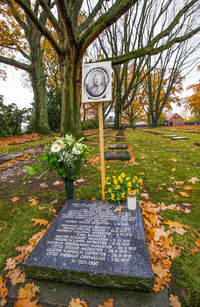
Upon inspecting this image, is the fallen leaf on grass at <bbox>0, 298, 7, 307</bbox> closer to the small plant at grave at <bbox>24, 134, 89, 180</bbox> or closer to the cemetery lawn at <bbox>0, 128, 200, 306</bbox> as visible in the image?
the cemetery lawn at <bbox>0, 128, 200, 306</bbox>

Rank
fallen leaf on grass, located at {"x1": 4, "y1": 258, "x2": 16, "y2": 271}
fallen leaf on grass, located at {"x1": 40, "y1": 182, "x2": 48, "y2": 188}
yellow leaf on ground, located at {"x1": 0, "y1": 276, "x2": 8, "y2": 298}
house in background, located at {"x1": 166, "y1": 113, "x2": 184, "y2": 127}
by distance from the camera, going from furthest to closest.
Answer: house in background, located at {"x1": 166, "y1": 113, "x2": 184, "y2": 127} → fallen leaf on grass, located at {"x1": 40, "y1": 182, "x2": 48, "y2": 188} → fallen leaf on grass, located at {"x1": 4, "y1": 258, "x2": 16, "y2": 271} → yellow leaf on ground, located at {"x1": 0, "y1": 276, "x2": 8, "y2": 298}

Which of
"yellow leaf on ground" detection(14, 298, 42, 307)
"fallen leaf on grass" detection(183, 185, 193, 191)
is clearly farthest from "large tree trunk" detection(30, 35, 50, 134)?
"yellow leaf on ground" detection(14, 298, 42, 307)

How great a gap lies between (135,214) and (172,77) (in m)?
22.4

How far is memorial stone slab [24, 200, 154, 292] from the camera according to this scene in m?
1.36

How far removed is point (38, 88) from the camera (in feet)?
38.7

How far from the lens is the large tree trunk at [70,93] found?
246 inches

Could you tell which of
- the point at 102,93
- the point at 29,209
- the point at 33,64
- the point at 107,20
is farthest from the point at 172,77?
the point at 29,209

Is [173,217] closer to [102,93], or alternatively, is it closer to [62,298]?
[62,298]

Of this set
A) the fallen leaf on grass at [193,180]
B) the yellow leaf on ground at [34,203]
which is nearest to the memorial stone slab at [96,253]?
the yellow leaf on ground at [34,203]

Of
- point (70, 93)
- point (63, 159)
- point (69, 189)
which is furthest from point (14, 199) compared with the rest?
point (70, 93)

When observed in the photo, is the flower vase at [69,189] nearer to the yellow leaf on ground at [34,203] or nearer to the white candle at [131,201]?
the yellow leaf on ground at [34,203]

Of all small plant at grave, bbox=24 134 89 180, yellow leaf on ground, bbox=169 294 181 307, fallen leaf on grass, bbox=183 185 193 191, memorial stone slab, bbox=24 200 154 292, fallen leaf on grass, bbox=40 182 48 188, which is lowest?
yellow leaf on ground, bbox=169 294 181 307

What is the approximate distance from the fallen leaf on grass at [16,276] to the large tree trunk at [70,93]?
553cm

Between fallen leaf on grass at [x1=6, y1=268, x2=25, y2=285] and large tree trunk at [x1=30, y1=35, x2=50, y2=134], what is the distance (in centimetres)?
1145
